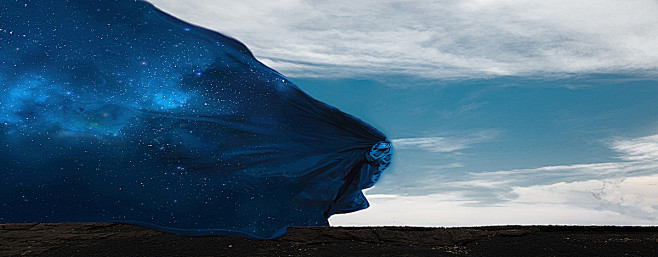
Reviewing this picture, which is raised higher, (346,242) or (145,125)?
(145,125)

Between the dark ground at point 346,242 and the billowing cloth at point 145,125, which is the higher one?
the billowing cloth at point 145,125

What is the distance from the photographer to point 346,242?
3.66 metres

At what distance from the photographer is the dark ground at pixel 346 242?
340cm

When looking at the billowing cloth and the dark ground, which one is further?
the billowing cloth

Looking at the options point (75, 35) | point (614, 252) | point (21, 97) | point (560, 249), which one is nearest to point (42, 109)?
point (21, 97)

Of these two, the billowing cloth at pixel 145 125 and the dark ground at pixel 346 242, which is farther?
the billowing cloth at pixel 145 125

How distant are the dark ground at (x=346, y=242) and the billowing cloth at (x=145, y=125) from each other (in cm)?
16

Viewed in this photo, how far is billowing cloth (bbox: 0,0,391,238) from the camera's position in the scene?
3635mm

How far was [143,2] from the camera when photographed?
383cm

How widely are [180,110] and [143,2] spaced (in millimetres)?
898

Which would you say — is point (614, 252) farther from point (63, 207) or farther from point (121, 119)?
point (63, 207)

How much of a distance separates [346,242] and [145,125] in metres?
1.64

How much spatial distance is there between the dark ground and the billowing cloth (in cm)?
16

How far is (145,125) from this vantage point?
3.62 m
